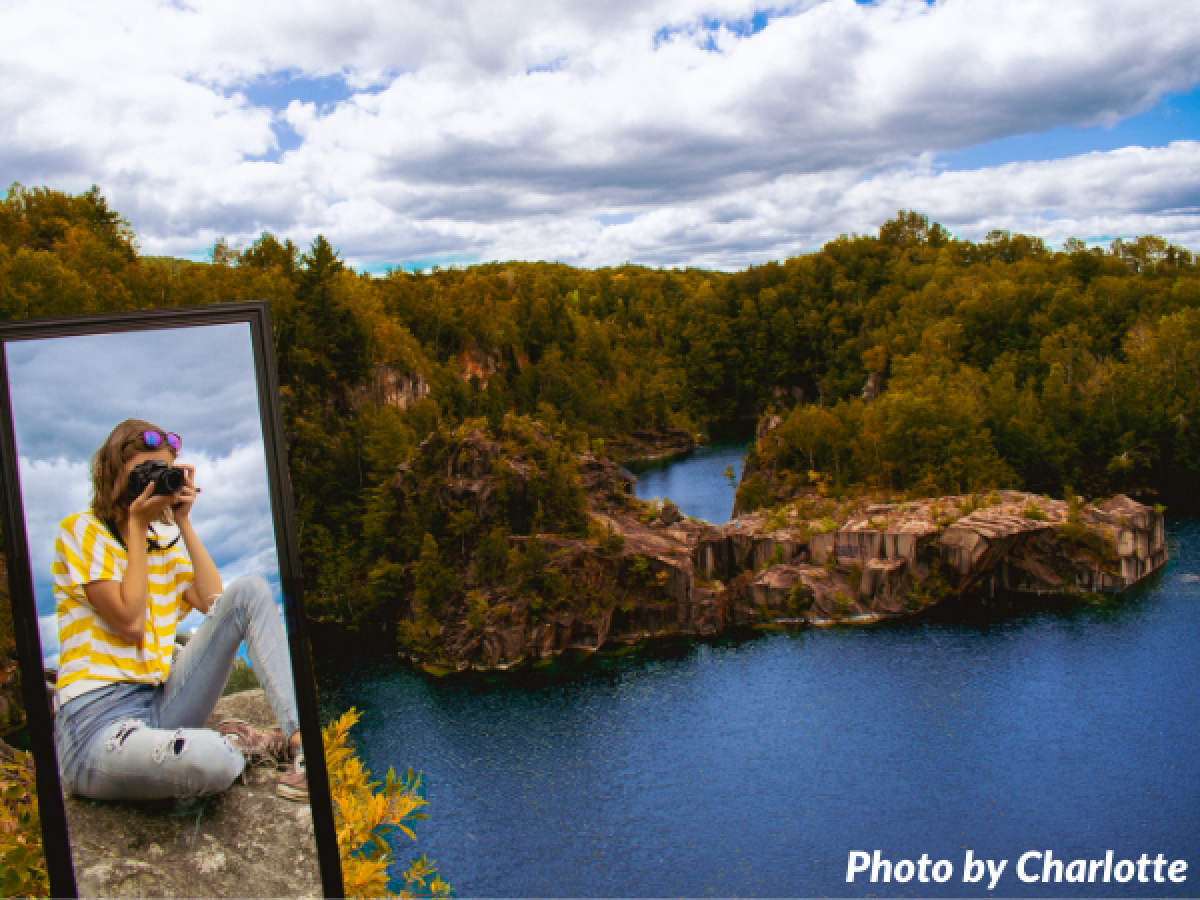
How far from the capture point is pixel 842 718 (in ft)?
73.9

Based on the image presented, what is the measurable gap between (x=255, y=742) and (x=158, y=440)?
1.17m

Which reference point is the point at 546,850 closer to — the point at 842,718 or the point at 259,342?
the point at 842,718

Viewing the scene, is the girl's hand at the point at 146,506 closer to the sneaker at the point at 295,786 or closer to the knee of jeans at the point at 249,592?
the knee of jeans at the point at 249,592

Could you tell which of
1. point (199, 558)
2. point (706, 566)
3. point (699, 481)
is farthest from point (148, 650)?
point (699, 481)

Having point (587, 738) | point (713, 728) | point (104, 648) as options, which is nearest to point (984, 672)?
point (713, 728)

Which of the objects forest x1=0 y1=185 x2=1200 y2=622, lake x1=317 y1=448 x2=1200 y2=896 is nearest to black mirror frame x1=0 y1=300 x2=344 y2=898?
forest x1=0 y1=185 x2=1200 y2=622

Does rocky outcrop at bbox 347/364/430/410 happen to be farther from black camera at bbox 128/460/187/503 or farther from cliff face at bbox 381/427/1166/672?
black camera at bbox 128/460/187/503

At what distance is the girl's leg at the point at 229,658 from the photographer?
3.10 meters

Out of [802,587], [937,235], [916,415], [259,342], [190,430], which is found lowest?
[802,587]

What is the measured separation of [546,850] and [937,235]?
82.4m

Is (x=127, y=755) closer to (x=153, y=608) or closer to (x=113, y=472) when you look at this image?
(x=153, y=608)

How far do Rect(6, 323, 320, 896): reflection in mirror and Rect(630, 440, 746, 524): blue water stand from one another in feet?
131

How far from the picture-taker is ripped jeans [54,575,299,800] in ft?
9.97

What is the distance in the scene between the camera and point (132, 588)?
3092 millimetres
